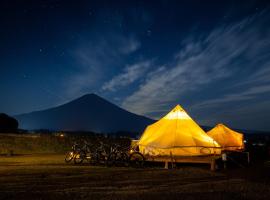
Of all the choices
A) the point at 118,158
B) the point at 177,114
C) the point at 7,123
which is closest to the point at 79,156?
the point at 118,158

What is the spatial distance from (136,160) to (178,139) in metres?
2.36

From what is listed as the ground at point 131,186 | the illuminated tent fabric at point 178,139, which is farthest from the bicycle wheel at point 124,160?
the ground at point 131,186

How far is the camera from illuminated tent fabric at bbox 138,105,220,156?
16984 millimetres

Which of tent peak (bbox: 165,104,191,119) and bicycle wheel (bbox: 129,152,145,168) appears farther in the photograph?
tent peak (bbox: 165,104,191,119)

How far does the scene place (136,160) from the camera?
16.2 m

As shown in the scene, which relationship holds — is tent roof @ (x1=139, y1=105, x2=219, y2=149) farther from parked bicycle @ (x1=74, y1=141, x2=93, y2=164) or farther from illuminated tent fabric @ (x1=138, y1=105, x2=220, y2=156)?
parked bicycle @ (x1=74, y1=141, x2=93, y2=164)

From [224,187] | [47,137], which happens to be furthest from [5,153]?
[224,187]

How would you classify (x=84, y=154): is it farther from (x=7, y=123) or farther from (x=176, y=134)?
(x=7, y=123)

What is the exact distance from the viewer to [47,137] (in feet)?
84.5

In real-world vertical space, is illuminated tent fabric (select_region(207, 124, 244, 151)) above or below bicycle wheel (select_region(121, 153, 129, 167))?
above

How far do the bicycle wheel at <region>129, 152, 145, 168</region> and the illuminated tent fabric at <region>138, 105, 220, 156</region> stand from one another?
3.75ft

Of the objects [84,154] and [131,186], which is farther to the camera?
[84,154]

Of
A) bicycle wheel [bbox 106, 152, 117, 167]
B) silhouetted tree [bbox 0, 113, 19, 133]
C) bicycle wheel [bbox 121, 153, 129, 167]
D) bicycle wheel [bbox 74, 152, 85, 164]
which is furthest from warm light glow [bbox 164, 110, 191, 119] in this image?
silhouetted tree [bbox 0, 113, 19, 133]

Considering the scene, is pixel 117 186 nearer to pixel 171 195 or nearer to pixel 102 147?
pixel 171 195
